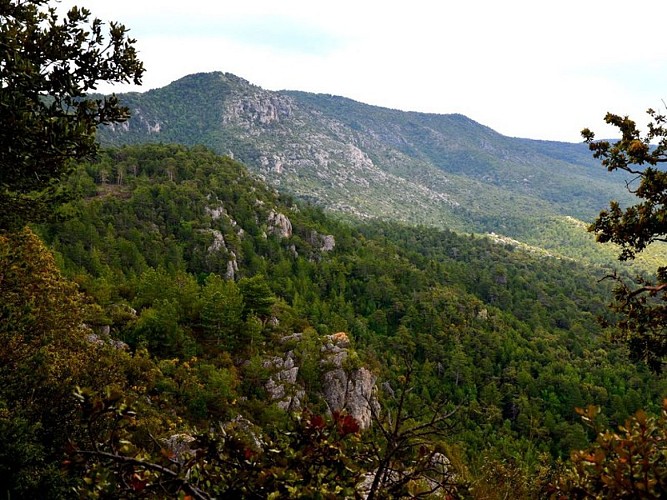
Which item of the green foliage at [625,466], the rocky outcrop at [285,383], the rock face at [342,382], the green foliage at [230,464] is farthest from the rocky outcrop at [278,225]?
the green foliage at [625,466]

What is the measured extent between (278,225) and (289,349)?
217 ft

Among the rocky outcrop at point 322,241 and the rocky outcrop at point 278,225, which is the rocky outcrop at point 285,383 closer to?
the rocky outcrop at point 278,225

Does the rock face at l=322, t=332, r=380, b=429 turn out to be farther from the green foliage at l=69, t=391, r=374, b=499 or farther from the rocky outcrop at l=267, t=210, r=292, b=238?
the rocky outcrop at l=267, t=210, r=292, b=238

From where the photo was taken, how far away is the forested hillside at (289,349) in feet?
14.7

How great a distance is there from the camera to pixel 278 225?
10512 cm

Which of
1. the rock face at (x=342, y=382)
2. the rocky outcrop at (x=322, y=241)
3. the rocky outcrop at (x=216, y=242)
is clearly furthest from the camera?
the rocky outcrop at (x=322, y=241)

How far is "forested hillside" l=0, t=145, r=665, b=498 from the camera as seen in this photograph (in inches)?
176

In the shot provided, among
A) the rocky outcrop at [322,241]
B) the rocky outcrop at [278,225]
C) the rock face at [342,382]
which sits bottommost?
the rock face at [342,382]

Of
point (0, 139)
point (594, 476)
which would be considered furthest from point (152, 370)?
point (594, 476)

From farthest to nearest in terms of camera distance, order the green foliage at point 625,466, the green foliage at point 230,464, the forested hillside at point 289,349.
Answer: the forested hillside at point 289,349 < the green foliage at point 230,464 < the green foliage at point 625,466

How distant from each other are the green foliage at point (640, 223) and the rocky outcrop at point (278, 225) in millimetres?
94974

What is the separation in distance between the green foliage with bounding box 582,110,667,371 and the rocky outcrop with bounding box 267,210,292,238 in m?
95.0

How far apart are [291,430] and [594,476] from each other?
9.89ft

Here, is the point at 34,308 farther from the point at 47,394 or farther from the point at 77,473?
the point at 77,473
